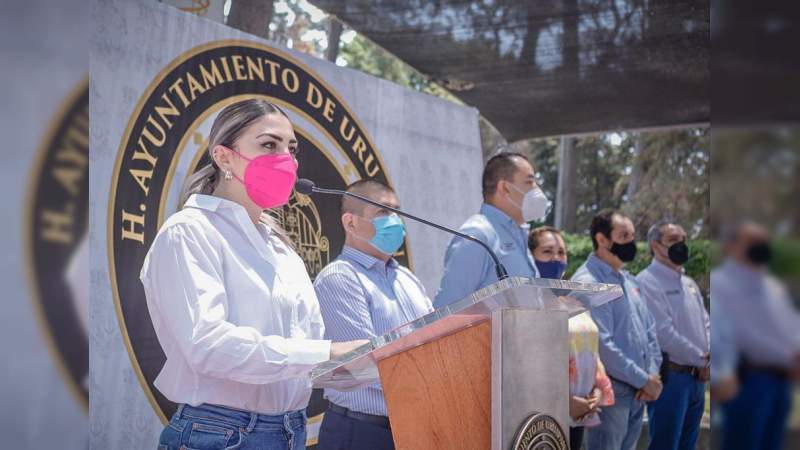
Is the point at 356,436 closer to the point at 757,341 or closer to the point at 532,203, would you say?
the point at 532,203

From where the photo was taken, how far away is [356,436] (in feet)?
10.2

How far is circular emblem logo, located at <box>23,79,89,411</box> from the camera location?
6.06 ft

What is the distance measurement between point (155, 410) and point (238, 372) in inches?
70.2

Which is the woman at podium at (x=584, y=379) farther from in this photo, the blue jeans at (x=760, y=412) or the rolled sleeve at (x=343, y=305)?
the blue jeans at (x=760, y=412)

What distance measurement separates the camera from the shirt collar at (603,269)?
18.4 feet

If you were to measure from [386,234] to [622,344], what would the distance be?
242 centimetres

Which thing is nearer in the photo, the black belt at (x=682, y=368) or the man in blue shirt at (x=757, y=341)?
the man in blue shirt at (x=757, y=341)

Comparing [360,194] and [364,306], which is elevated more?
[360,194]

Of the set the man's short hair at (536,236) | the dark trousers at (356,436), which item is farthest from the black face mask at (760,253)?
the man's short hair at (536,236)

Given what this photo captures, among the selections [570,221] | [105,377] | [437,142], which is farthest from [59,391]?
[570,221]

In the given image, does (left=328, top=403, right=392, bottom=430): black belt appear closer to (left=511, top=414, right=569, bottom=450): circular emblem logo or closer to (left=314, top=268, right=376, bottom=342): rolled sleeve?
(left=314, top=268, right=376, bottom=342): rolled sleeve

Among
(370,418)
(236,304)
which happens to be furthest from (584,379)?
(236,304)

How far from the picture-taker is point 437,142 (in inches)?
227

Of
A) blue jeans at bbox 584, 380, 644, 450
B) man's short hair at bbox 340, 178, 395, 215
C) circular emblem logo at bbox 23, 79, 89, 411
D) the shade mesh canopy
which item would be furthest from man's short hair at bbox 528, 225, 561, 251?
circular emblem logo at bbox 23, 79, 89, 411
